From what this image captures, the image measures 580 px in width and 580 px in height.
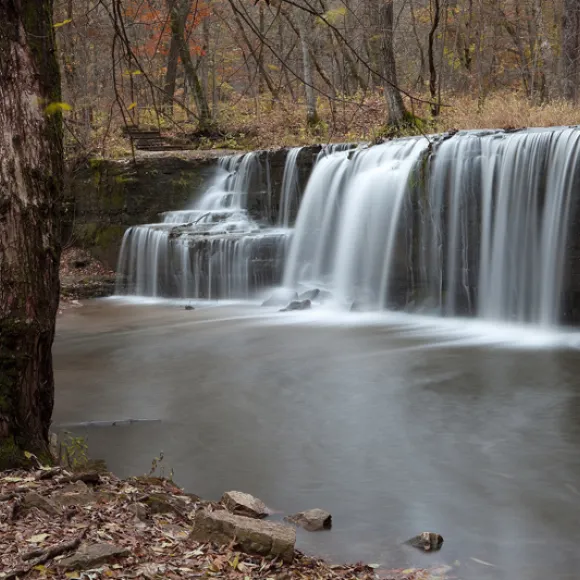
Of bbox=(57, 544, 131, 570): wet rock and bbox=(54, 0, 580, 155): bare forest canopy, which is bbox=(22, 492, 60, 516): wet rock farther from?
bbox=(54, 0, 580, 155): bare forest canopy

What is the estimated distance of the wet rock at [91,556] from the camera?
3215 mm

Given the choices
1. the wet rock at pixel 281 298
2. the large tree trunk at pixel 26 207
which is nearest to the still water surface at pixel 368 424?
the large tree trunk at pixel 26 207

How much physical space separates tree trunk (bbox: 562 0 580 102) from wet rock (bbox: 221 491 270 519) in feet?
52.8

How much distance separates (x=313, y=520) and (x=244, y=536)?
3.54 feet

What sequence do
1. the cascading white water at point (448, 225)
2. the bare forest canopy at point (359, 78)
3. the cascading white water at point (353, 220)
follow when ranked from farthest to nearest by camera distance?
the bare forest canopy at point (359, 78), the cascading white water at point (353, 220), the cascading white water at point (448, 225)

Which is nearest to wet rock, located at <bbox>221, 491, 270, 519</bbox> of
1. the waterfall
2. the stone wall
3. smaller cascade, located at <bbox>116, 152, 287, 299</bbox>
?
the waterfall

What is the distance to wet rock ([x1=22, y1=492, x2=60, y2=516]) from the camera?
12.6 ft

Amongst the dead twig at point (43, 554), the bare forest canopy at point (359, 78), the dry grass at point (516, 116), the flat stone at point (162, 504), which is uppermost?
the bare forest canopy at point (359, 78)

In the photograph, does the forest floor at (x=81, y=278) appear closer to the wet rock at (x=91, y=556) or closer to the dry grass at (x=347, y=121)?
the dry grass at (x=347, y=121)

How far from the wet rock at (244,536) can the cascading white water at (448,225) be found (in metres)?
8.97

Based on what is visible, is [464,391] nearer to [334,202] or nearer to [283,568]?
[283,568]

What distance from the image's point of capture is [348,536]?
471 cm

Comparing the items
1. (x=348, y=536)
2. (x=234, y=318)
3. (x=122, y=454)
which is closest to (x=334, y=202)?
(x=234, y=318)

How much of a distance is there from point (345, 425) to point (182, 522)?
324cm
